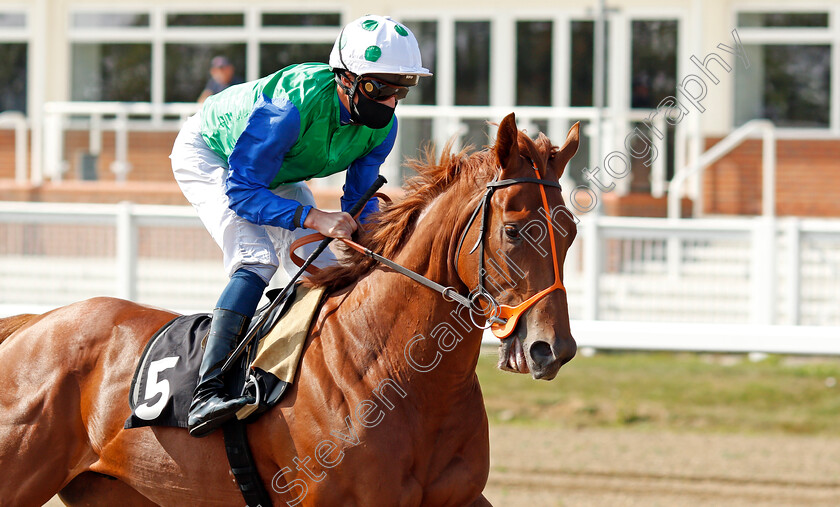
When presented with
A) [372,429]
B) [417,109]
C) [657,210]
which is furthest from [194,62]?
[372,429]

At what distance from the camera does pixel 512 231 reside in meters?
2.69

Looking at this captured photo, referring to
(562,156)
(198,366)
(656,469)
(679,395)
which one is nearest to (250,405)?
(198,366)

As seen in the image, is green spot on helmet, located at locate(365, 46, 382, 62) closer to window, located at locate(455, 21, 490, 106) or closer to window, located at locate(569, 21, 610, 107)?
window, located at locate(569, 21, 610, 107)

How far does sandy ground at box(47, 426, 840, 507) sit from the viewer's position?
538cm

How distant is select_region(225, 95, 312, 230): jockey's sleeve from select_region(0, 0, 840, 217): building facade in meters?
7.52

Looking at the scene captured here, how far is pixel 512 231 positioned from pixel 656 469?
142 inches

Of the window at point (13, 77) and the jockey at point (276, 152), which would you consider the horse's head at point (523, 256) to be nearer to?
the jockey at point (276, 152)

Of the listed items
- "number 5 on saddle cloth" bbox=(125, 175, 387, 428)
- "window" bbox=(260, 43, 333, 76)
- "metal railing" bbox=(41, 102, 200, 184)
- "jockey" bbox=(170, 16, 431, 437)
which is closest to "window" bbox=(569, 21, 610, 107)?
"window" bbox=(260, 43, 333, 76)

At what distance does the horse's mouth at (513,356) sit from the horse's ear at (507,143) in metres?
0.49

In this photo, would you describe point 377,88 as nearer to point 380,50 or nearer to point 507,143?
point 380,50

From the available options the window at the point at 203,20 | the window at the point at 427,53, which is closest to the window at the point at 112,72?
the window at the point at 203,20

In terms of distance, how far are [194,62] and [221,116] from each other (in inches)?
422

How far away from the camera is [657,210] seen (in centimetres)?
1101

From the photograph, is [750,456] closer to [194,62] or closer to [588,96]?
[588,96]
